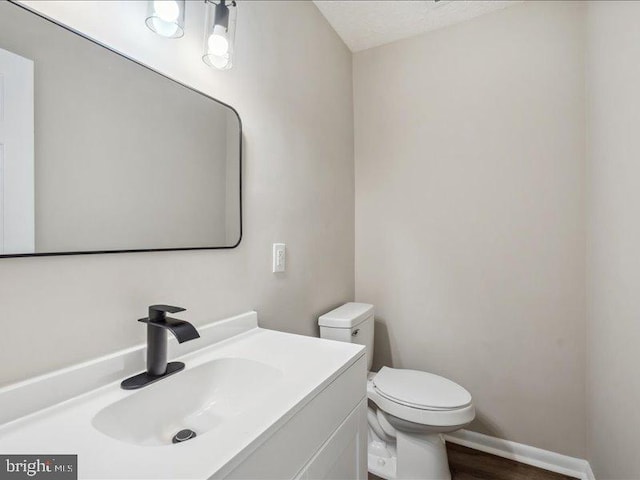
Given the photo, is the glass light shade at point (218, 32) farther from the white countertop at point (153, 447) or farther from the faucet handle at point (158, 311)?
the white countertop at point (153, 447)

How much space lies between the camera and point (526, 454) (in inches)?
66.2

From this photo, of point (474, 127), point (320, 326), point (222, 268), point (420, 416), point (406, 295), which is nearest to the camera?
point (222, 268)

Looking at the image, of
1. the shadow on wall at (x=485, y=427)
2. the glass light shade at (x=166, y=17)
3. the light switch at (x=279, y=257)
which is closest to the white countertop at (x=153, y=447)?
the light switch at (x=279, y=257)

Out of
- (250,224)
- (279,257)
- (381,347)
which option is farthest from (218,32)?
(381,347)

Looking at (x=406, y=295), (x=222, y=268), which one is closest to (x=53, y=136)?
(x=222, y=268)

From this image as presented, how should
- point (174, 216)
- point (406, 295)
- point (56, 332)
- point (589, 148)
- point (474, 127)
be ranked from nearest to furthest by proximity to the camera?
point (56, 332)
point (174, 216)
point (589, 148)
point (474, 127)
point (406, 295)

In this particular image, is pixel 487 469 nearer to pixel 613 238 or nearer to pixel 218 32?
pixel 613 238

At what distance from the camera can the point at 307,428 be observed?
722 mm

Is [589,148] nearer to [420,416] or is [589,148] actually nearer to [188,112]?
[420,416]

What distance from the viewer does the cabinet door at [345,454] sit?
769mm

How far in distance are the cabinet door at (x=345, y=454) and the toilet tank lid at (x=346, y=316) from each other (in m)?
0.58

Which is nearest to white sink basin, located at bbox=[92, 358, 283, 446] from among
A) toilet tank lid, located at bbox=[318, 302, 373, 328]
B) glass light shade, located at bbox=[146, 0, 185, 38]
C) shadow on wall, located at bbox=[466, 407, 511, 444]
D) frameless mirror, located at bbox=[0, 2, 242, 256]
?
frameless mirror, located at bbox=[0, 2, 242, 256]

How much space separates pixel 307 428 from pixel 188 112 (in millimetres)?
972

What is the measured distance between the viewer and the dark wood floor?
1583mm
